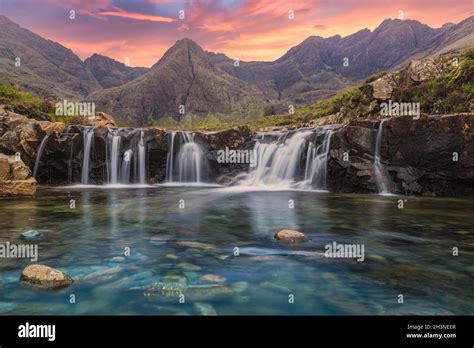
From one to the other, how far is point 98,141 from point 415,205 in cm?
2626

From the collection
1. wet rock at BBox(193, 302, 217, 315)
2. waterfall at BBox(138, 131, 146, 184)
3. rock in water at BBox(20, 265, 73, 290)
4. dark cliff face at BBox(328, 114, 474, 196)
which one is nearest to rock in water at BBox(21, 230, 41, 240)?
rock in water at BBox(20, 265, 73, 290)

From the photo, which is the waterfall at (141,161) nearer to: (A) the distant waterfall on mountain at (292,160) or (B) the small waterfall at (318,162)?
(A) the distant waterfall on mountain at (292,160)

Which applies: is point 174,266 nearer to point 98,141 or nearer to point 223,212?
point 223,212

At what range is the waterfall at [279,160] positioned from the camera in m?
30.8

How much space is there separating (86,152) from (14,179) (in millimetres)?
10962

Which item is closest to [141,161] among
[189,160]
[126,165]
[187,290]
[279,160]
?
[126,165]

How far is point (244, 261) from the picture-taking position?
982 centimetres

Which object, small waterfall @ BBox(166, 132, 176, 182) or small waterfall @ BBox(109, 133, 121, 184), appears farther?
small waterfall @ BBox(166, 132, 176, 182)

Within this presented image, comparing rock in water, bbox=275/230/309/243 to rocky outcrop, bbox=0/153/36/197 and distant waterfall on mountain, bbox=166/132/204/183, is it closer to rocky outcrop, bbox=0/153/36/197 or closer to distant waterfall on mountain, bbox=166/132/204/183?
rocky outcrop, bbox=0/153/36/197

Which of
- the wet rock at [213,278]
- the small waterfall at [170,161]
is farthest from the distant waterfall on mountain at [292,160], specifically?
the wet rock at [213,278]

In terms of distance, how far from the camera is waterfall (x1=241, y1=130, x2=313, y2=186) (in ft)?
101

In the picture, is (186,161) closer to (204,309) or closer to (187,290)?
(187,290)

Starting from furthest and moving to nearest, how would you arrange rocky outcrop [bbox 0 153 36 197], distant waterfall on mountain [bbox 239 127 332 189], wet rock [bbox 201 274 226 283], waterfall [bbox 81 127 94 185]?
1. waterfall [bbox 81 127 94 185]
2. distant waterfall on mountain [bbox 239 127 332 189]
3. rocky outcrop [bbox 0 153 36 197]
4. wet rock [bbox 201 274 226 283]

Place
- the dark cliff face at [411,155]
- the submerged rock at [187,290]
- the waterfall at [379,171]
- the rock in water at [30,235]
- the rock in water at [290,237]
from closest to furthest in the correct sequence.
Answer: the submerged rock at [187,290]
the rock in water at [290,237]
the rock in water at [30,235]
the dark cliff face at [411,155]
the waterfall at [379,171]
